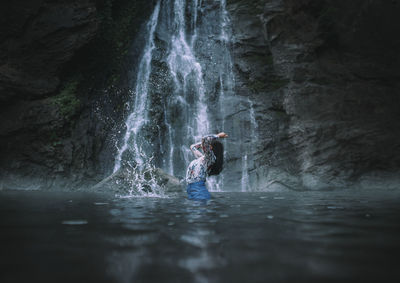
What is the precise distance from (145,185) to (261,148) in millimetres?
5910

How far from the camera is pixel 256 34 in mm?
15219

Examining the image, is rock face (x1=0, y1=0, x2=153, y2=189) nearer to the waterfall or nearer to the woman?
the waterfall

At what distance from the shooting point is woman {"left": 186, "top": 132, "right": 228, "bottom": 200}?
19.8 ft

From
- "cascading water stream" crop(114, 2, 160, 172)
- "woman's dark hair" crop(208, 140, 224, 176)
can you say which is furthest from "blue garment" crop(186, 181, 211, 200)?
"cascading water stream" crop(114, 2, 160, 172)

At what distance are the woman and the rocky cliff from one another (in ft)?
22.2

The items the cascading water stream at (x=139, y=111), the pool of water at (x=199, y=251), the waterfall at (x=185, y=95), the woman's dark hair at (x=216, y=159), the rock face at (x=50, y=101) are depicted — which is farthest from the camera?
the cascading water stream at (x=139, y=111)

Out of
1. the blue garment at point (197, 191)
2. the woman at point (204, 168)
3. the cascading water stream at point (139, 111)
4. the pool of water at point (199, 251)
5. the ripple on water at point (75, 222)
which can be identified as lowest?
the pool of water at point (199, 251)

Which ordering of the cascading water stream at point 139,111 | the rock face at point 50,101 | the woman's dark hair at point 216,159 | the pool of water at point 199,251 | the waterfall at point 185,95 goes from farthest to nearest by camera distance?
the cascading water stream at point 139,111 → the waterfall at point 185,95 → the rock face at point 50,101 → the woman's dark hair at point 216,159 → the pool of water at point 199,251

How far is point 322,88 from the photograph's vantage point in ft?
44.3

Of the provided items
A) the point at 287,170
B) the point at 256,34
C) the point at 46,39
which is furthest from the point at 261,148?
the point at 46,39

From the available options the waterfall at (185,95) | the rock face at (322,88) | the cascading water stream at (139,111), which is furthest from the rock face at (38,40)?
the rock face at (322,88)

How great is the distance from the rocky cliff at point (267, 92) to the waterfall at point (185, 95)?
0.71 meters

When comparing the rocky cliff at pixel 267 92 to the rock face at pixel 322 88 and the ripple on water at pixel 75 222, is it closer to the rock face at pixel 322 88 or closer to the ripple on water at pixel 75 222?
the rock face at pixel 322 88

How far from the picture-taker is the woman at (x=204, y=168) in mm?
6039
